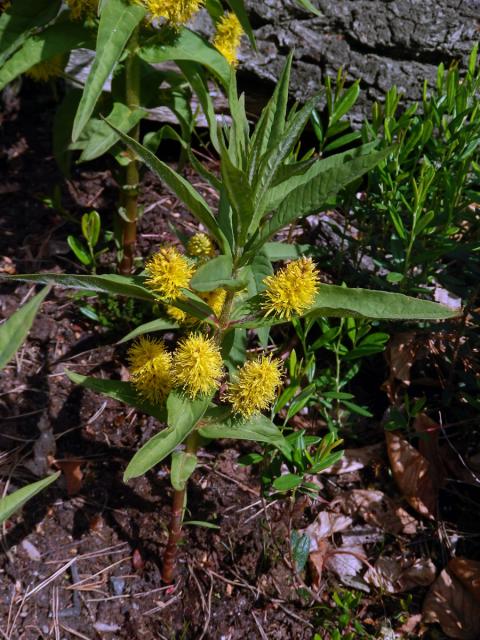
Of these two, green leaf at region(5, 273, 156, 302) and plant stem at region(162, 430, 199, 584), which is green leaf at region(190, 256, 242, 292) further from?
plant stem at region(162, 430, 199, 584)

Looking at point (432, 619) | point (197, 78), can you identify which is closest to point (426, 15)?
point (197, 78)

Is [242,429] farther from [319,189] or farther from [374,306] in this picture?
[319,189]

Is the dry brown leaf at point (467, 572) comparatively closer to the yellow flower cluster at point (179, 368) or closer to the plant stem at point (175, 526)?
the plant stem at point (175, 526)

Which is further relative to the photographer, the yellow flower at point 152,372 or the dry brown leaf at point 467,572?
the dry brown leaf at point 467,572

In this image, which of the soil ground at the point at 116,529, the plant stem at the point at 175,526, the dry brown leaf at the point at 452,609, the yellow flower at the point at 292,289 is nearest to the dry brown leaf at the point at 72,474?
the soil ground at the point at 116,529

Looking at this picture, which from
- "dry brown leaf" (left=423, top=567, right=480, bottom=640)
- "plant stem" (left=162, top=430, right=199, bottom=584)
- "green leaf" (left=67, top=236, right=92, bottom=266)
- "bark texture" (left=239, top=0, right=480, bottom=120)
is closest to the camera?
"plant stem" (left=162, top=430, right=199, bottom=584)

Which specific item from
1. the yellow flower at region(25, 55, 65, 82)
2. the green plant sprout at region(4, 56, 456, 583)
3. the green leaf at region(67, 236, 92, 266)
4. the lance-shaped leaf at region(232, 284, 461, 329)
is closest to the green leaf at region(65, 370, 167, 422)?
the green plant sprout at region(4, 56, 456, 583)
